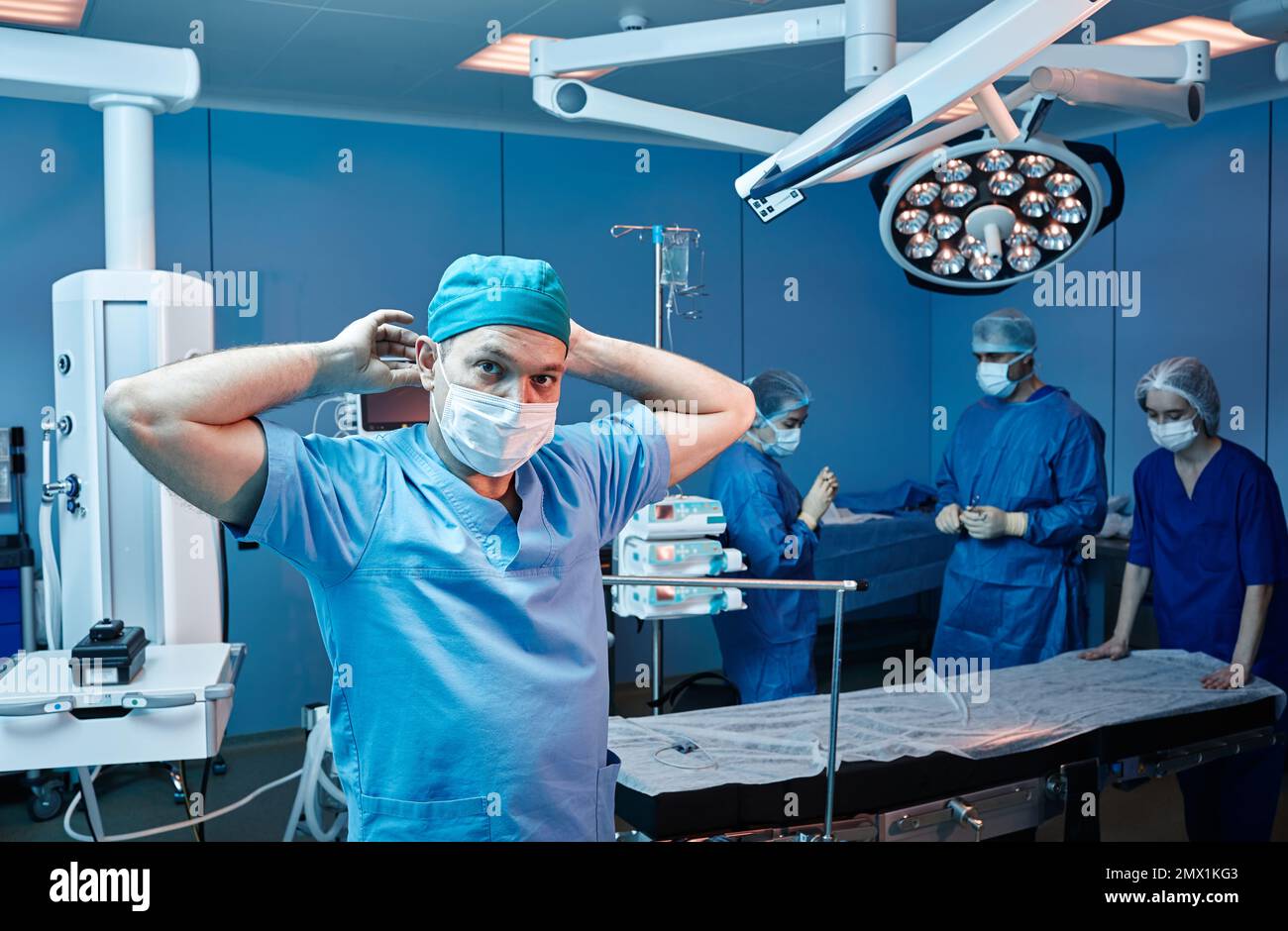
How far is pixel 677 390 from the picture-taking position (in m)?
1.42

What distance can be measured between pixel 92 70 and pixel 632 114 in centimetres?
130

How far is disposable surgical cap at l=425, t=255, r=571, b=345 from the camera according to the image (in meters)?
1.18

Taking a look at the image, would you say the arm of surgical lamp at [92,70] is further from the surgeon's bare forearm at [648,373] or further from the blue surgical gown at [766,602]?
the blue surgical gown at [766,602]

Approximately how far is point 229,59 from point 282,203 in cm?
66

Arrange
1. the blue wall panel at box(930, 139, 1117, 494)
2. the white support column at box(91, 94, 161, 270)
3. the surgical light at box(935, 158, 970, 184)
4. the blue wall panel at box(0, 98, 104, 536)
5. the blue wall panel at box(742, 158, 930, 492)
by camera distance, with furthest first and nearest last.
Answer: the blue wall panel at box(742, 158, 930, 492) < the blue wall panel at box(930, 139, 1117, 494) < the blue wall panel at box(0, 98, 104, 536) < the white support column at box(91, 94, 161, 270) < the surgical light at box(935, 158, 970, 184)

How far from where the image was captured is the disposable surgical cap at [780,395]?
359 centimetres

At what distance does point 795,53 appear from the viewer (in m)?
3.65

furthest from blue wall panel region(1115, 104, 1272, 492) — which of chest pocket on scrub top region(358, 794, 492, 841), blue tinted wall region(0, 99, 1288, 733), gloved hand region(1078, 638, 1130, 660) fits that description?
chest pocket on scrub top region(358, 794, 492, 841)

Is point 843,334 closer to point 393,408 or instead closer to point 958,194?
point 393,408

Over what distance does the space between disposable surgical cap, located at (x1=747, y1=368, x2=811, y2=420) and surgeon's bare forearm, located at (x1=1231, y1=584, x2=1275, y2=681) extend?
55.1 inches

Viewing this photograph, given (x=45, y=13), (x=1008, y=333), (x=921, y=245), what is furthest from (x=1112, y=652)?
(x=45, y=13)

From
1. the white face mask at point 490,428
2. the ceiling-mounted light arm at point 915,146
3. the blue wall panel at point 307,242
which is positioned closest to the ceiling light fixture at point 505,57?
the blue wall panel at point 307,242

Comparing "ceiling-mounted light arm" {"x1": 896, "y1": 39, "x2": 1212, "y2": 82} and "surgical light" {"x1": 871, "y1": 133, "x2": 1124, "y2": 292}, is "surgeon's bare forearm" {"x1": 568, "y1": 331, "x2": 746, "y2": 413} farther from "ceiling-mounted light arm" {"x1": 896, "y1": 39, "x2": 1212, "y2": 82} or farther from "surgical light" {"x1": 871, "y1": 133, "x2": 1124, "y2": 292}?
"surgical light" {"x1": 871, "y1": 133, "x2": 1124, "y2": 292}
